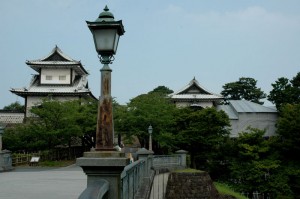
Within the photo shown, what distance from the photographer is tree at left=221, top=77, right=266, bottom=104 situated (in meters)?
69.6

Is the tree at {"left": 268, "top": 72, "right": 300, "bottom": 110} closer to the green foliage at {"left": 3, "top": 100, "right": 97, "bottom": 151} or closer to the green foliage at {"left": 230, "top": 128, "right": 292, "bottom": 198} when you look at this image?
the green foliage at {"left": 230, "top": 128, "right": 292, "bottom": 198}

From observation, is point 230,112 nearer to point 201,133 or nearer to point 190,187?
point 201,133

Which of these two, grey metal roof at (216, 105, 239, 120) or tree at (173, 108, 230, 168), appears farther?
grey metal roof at (216, 105, 239, 120)

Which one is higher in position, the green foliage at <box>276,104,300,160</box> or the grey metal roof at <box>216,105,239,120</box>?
the grey metal roof at <box>216,105,239,120</box>

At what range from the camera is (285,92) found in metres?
43.4

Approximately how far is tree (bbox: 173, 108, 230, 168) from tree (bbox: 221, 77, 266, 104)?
37.8 metres

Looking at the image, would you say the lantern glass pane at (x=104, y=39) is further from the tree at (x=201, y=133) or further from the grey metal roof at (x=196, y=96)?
the grey metal roof at (x=196, y=96)

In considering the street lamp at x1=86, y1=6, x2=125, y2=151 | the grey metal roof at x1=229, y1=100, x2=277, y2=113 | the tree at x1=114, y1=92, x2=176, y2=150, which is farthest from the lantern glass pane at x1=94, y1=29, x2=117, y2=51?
the grey metal roof at x1=229, y1=100, x2=277, y2=113

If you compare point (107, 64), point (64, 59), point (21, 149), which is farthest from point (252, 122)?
point (107, 64)

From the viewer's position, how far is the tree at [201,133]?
3161cm

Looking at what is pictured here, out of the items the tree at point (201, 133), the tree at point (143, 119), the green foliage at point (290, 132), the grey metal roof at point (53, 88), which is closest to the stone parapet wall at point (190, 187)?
the tree at point (143, 119)

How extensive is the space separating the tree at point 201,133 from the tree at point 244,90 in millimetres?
37830

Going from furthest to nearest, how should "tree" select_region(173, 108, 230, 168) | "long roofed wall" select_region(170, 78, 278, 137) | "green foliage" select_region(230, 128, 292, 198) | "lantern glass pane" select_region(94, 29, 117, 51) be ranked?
1. "long roofed wall" select_region(170, 78, 278, 137)
2. "tree" select_region(173, 108, 230, 168)
3. "green foliage" select_region(230, 128, 292, 198)
4. "lantern glass pane" select_region(94, 29, 117, 51)

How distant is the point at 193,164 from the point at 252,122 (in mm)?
13034
